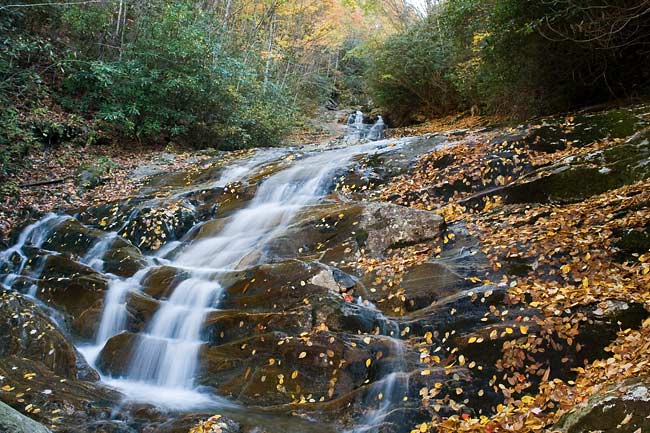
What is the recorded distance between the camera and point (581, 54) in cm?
905

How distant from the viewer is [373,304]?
5664mm

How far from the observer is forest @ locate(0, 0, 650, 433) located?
4316 mm

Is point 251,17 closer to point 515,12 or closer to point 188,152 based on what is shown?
point 188,152

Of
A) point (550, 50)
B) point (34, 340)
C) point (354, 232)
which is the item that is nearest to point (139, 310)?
point (34, 340)

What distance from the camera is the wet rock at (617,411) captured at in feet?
8.57

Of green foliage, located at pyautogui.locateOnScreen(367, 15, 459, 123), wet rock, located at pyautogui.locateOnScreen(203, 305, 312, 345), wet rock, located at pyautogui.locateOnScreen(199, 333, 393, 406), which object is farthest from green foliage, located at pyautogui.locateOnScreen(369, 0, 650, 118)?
wet rock, located at pyautogui.locateOnScreen(203, 305, 312, 345)

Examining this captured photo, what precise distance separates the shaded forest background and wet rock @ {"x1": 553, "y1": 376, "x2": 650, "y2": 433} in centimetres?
557

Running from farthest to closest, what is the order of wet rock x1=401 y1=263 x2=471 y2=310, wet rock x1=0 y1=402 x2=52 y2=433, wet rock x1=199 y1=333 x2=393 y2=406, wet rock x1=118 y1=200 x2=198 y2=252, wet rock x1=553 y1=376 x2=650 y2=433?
wet rock x1=118 y1=200 x2=198 y2=252, wet rock x1=401 y1=263 x2=471 y2=310, wet rock x1=199 y1=333 x2=393 y2=406, wet rock x1=553 y1=376 x2=650 y2=433, wet rock x1=0 y1=402 x2=52 y2=433

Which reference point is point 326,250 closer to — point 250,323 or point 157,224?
point 250,323

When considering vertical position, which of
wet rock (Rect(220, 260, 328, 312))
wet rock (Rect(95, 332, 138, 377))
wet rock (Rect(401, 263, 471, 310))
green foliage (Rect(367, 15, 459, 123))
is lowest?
wet rock (Rect(95, 332, 138, 377))

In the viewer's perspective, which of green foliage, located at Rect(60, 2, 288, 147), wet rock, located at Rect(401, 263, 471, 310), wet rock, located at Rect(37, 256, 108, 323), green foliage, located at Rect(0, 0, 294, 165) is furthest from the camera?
green foliage, located at Rect(60, 2, 288, 147)

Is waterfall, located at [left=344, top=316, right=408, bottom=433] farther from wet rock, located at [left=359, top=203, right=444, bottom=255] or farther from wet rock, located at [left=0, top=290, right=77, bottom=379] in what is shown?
wet rock, located at [left=0, top=290, right=77, bottom=379]

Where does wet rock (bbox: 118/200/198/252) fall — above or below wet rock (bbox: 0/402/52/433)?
above

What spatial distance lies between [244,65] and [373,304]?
12682 mm
